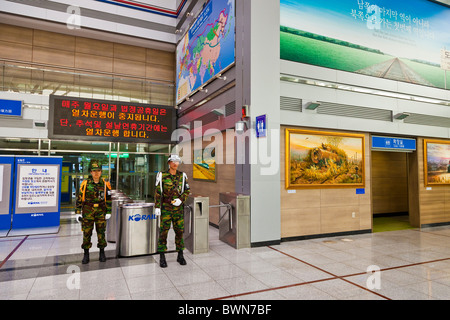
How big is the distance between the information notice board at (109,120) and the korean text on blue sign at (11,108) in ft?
5.61

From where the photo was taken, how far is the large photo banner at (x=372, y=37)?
23.2 feet

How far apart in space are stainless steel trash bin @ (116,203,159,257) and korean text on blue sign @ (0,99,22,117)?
297 inches

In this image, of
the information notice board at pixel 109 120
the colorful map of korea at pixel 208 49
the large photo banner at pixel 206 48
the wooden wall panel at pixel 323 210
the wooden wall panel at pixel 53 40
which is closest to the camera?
the wooden wall panel at pixel 323 210

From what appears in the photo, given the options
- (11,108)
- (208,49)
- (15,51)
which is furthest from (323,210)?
(15,51)

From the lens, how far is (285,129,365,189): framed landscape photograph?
269 inches

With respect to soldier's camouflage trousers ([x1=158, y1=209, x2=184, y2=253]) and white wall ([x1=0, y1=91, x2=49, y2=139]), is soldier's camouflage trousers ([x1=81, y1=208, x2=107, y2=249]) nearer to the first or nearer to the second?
soldier's camouflage trousers ([x1=158, y1=209, x2=184, y2=253])

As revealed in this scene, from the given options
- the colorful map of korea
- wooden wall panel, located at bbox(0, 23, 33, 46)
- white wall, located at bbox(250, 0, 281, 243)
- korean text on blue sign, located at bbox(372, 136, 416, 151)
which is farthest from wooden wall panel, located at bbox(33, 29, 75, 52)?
korean text on blue sign, located at bbox(372, 136, 416, 151)

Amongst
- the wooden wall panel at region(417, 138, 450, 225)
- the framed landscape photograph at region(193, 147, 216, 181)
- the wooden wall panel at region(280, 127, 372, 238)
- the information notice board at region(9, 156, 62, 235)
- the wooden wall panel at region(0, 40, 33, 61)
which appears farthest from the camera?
the wooden wall panel at region(0, 40, 33, 61)

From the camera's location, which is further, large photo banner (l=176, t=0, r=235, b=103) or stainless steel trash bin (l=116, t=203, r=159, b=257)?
large photo banner (l=176, t=0, r=235, b=103)

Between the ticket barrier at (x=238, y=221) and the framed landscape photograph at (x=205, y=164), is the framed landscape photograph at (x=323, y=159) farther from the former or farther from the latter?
the framed landscape photograph at (x=205, y=164)

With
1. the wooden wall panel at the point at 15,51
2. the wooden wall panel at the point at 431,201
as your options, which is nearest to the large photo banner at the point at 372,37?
the wooden wall panel at the point at 431,201

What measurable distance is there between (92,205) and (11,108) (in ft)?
25.2

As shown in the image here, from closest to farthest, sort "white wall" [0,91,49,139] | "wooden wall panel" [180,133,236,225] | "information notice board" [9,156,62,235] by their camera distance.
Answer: "information notice board" [9,156,62,235]
"wooden wall panel" [180,133,236,225]
"white wall" [0,91,49,139]

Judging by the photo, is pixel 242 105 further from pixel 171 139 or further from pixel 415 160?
pixel 415 160
